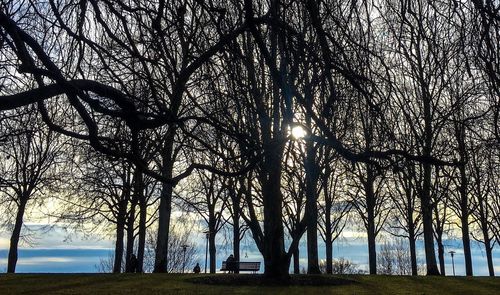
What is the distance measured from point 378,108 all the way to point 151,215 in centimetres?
2201

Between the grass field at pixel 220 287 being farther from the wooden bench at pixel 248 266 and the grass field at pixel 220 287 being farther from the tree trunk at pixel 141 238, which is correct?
the tree trunk at pixel 141 238

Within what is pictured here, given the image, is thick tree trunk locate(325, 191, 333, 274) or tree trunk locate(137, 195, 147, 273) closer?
tree trunk locate(137, 195, 147, 273)

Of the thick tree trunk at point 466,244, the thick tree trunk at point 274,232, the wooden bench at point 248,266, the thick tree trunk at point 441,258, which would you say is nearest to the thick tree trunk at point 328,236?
the thick tree trunk at point 441,258

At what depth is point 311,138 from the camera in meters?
4.20

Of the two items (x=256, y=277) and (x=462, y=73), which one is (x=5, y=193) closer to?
(x=256, y=277)

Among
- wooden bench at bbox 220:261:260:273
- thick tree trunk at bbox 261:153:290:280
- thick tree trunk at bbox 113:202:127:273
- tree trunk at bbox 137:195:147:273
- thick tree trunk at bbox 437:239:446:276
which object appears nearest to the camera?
thick tree trunk at bbox 261:153:290:280

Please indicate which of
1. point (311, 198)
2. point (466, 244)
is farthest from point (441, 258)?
point (311, 198)

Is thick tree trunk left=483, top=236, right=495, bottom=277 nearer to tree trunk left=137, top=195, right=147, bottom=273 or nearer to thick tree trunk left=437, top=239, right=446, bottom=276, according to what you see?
thick tree trunk left=437, top=239, right=446, bottom=276

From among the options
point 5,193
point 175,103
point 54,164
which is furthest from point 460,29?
point 5,193

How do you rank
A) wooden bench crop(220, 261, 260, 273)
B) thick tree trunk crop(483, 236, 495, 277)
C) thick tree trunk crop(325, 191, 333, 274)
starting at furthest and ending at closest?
thick tree trunk crop(483, 236, 495, 277) < thick tree trunk crop(325, 191, 333, 274) < wooden bench crop(220, 261, 260, 273)

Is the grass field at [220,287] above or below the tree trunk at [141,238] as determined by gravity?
below

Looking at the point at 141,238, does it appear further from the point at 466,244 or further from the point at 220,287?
the point at 466,244

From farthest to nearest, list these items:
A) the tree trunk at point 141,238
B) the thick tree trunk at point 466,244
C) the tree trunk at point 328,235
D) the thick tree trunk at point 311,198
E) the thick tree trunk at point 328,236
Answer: the thick tree trunk at point 328,236 < the tree trunk at point 328,235 < the thick tree trunk at point 466,244 < the tree trunk at point 141,238 < the thick tree trunk at point 311,198

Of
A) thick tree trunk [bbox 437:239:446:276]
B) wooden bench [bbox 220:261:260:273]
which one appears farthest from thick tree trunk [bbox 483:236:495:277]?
wooden bench [bbox 220:261:260:273]
